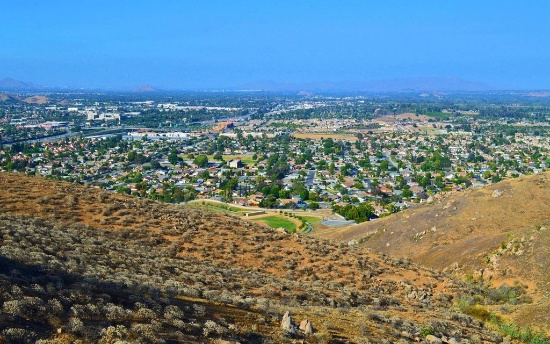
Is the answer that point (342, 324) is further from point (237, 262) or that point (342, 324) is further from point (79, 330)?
point (237, 262)

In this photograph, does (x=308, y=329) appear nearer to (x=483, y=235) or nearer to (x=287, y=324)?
(x=287, y=324)

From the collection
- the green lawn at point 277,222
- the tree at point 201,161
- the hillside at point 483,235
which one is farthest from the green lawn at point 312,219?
the tree at point 201,161

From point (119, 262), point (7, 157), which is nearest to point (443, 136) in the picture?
point (7, 157)

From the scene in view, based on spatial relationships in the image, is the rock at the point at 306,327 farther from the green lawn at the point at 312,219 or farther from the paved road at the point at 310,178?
the paved road at the point at 310,178

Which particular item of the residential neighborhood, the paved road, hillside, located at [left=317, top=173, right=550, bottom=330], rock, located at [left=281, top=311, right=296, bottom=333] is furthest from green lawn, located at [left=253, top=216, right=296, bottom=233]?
rock, located at [left=281, top=311, right=296, bottom=333]

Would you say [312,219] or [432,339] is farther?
[312,219]

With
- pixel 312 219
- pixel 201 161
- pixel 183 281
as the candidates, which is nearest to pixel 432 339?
pixel 183 281

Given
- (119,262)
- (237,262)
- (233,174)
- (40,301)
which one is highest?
(40,301)
